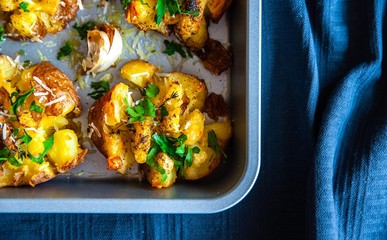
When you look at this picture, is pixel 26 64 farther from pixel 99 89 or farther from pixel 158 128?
pixel 158 128

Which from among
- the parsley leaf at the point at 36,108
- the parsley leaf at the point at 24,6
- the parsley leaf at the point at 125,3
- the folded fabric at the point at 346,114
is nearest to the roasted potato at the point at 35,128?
the parsley leaf at the point at 36,108

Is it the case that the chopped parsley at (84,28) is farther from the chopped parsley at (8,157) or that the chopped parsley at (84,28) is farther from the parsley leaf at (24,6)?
the chopped parsley at (8,157)

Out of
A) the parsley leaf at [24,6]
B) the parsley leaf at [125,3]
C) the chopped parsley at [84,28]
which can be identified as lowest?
the chopped parsley at [84,28]

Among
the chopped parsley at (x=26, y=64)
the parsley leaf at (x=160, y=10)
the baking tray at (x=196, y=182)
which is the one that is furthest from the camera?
the chopped parsley at (x=26, y=64)

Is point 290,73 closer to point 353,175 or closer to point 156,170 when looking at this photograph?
point 353,175

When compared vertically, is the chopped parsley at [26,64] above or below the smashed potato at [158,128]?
above
